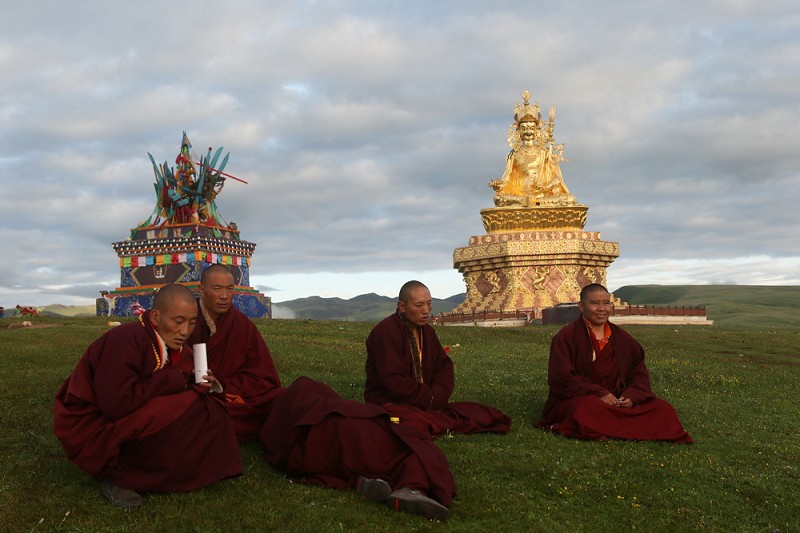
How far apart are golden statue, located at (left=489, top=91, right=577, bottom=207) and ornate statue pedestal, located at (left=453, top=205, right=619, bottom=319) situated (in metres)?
0.95

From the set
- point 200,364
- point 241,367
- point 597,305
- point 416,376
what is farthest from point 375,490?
point 597,305

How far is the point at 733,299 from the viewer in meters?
62.6

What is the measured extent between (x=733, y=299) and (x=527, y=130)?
100 feet

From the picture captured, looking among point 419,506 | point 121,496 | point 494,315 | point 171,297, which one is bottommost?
point 419,506

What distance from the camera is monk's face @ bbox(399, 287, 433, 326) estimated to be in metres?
10.1

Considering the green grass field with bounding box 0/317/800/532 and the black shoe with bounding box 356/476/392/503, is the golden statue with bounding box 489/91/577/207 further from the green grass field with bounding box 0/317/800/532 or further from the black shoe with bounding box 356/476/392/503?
the black shoe with bounding box 356/476/392/503

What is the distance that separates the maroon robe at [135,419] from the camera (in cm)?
718

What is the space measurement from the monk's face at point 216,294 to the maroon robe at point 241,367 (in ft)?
0.32

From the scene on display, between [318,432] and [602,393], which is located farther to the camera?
[602,393]

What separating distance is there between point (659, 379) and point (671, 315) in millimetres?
20605

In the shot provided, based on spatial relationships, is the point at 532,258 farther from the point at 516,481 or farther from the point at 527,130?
the point at 516,481

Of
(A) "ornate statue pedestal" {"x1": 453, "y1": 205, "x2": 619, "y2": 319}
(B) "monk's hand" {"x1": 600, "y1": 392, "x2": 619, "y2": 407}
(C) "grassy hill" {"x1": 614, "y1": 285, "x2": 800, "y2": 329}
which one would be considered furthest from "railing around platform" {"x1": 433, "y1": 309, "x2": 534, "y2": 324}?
(B) "monk's hand" {"x1": 600, "y1": 392, "x2": 619, "y2": 407}

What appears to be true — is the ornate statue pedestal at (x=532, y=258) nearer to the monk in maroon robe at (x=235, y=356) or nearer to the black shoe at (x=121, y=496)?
the monk in maroon robe at (x=235, y=356)

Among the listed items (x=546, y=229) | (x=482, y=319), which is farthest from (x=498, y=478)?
(x=546, y=229)
